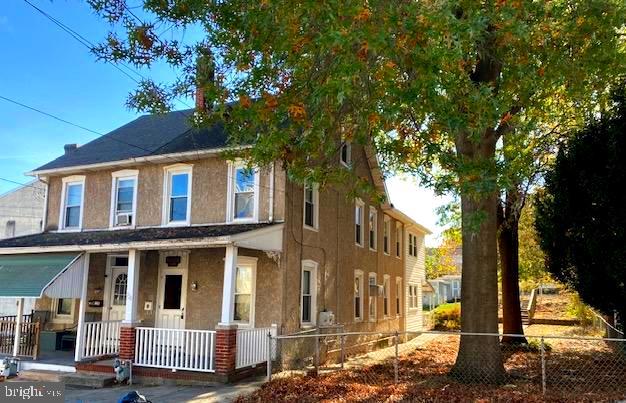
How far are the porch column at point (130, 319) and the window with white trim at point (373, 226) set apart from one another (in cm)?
1055

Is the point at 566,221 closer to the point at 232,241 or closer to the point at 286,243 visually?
the point at 286,243

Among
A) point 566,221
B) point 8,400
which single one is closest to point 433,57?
point 566,221

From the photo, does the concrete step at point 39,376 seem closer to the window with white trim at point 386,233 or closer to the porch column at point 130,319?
the porch column at point 130,319

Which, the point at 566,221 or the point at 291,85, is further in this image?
the point at 566,221

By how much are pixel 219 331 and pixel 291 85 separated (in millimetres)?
5939

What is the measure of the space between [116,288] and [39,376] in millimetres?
3632

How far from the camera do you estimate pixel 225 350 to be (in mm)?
11969

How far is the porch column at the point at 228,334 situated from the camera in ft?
39.3

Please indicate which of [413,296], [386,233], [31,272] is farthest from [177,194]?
[413,296]

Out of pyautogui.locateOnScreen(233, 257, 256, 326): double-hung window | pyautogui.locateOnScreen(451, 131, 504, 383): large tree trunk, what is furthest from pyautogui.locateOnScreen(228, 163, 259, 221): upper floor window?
pyautogui.locateOnScreen(451, 131, 504, 383): large tree trunk

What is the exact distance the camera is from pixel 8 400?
28.7ft

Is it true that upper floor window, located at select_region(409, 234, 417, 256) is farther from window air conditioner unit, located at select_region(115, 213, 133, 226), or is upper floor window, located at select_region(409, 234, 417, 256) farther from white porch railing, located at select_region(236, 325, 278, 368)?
window air conditioner unit, located at select_region(115, 213, 133, 226)

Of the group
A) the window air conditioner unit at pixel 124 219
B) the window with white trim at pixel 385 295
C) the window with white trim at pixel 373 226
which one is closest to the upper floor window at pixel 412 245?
the window with white trim at pixel 385 295

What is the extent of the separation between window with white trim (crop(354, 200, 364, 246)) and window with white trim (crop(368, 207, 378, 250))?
3.71ft
